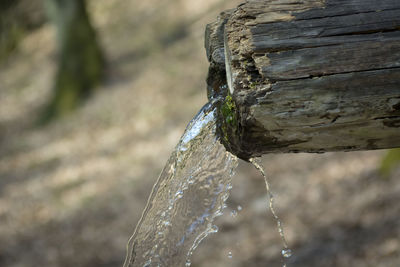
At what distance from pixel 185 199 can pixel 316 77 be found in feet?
3.23

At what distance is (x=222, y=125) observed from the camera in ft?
5.58

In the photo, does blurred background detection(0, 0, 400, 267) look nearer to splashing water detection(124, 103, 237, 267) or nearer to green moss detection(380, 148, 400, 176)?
green moss detection(380, 148, 400, 176)

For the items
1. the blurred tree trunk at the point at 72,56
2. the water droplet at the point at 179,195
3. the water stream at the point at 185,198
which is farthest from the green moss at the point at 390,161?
the blurred tree trunk at the point at 72,56

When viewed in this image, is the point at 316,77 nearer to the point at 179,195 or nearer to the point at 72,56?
the point at 179,195

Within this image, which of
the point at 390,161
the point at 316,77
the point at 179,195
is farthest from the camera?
the point at 390,161

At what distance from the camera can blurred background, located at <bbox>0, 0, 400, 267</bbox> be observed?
15.5ft

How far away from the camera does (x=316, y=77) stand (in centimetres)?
146

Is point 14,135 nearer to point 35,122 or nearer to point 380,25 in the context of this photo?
point 35,122

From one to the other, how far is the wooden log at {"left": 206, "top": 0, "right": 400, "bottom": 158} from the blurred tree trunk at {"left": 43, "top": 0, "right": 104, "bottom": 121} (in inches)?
299

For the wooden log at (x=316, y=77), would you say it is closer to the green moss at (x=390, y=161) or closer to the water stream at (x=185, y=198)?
the water stream at (x=185, y=198)

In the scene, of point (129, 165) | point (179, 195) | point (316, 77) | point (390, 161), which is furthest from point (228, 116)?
point (129, 165)

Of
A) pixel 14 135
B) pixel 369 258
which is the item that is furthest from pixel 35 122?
pixel 369 258

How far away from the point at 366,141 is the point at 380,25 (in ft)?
1.27

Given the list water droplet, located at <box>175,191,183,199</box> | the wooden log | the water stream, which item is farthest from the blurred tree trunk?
the wooden log
